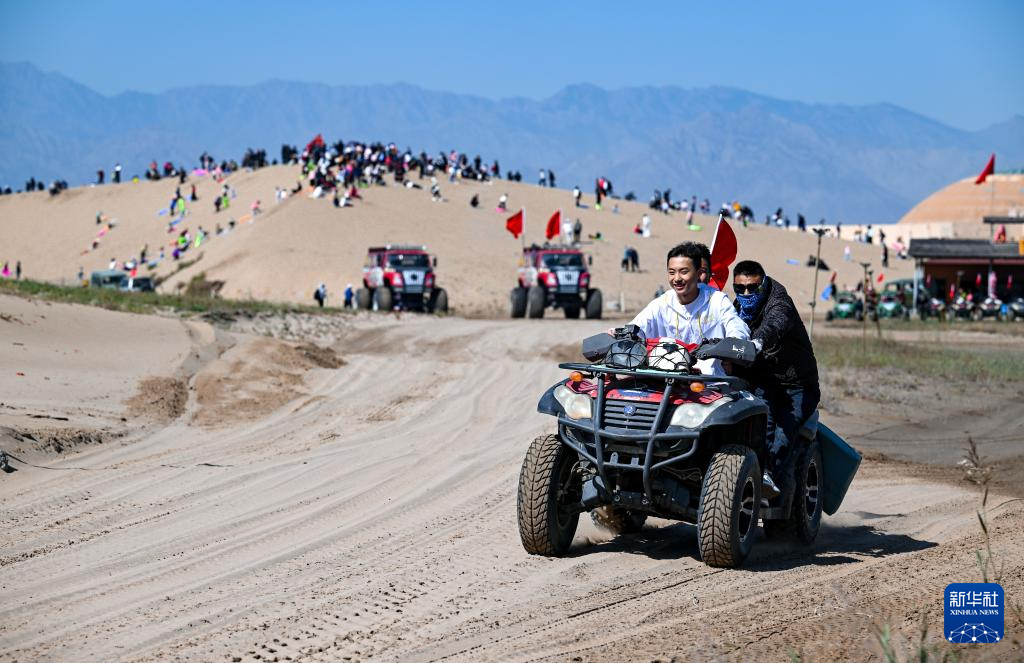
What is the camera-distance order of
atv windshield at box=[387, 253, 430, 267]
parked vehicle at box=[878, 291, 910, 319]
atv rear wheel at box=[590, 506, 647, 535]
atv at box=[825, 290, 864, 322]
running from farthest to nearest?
parked vehicle at box=[878, 291, 910, 319] → atv at box=[825, 290, 864, 322] → atv windshield at box=[387, 253, 430, 267] → atv rear wheel at box=[590, 506, 647, 535]

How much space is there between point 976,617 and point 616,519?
3.23m

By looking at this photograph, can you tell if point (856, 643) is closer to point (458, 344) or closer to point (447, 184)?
point (458, 344)

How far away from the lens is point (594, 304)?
36625 mm

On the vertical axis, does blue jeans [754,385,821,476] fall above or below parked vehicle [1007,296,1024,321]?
below

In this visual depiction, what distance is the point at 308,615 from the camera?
6.46m

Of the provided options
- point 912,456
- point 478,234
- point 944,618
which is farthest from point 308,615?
point 478,234

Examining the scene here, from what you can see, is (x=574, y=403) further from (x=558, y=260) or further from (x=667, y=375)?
(x=558, y=260)

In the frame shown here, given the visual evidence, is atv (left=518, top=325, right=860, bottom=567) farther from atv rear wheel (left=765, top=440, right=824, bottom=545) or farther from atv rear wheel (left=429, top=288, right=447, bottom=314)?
atv rear wheel (left=429, top=288, right=447, bottom=314)

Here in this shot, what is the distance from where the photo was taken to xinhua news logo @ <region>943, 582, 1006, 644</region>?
222 inches

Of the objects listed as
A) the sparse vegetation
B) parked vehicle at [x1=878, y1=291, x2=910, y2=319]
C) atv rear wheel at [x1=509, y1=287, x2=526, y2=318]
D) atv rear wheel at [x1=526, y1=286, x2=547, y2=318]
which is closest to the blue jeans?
the sparse vegetation

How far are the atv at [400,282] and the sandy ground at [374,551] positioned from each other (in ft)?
63.5

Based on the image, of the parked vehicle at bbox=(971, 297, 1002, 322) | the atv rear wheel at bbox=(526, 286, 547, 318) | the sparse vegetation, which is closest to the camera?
the sparse vegetation

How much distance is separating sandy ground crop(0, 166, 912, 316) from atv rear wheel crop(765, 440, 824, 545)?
3293 cm

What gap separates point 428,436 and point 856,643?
8448 mm
